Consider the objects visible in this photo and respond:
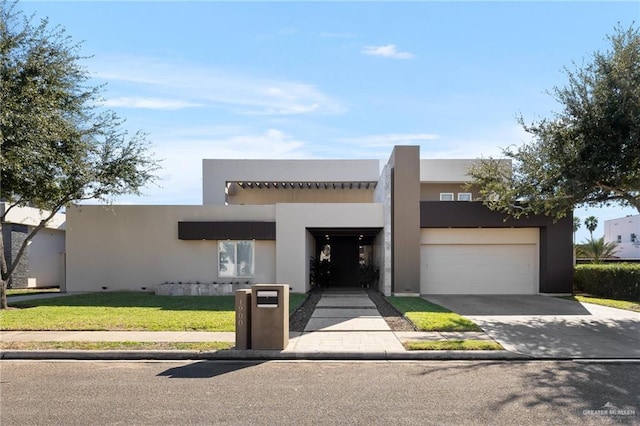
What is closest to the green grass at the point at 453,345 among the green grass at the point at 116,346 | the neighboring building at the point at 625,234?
the green grass at the point at 116,346

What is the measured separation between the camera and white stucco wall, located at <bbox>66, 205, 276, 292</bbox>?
20922 millimetres

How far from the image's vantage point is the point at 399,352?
868 centimetres

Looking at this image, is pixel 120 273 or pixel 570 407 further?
pixel 120 273

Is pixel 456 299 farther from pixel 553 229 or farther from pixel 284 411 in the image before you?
pixel 284 411

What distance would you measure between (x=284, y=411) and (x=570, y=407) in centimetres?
356

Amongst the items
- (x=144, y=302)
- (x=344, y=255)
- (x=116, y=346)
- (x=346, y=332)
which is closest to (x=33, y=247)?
(x=144, y=302)

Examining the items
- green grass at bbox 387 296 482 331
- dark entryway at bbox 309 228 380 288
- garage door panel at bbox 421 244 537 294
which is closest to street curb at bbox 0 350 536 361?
green grass at bbox 387 296 482 331

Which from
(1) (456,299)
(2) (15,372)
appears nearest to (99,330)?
(2) (15,372)

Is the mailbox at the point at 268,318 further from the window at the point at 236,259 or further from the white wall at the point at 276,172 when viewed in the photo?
the white wall at the point at 276,172

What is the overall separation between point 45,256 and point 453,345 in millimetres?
25501

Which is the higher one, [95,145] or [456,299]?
Answer: [95,145]

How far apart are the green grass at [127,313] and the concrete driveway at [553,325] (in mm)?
5886

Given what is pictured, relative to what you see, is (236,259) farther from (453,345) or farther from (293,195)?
(453,345)

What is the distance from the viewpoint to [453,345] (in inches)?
360
